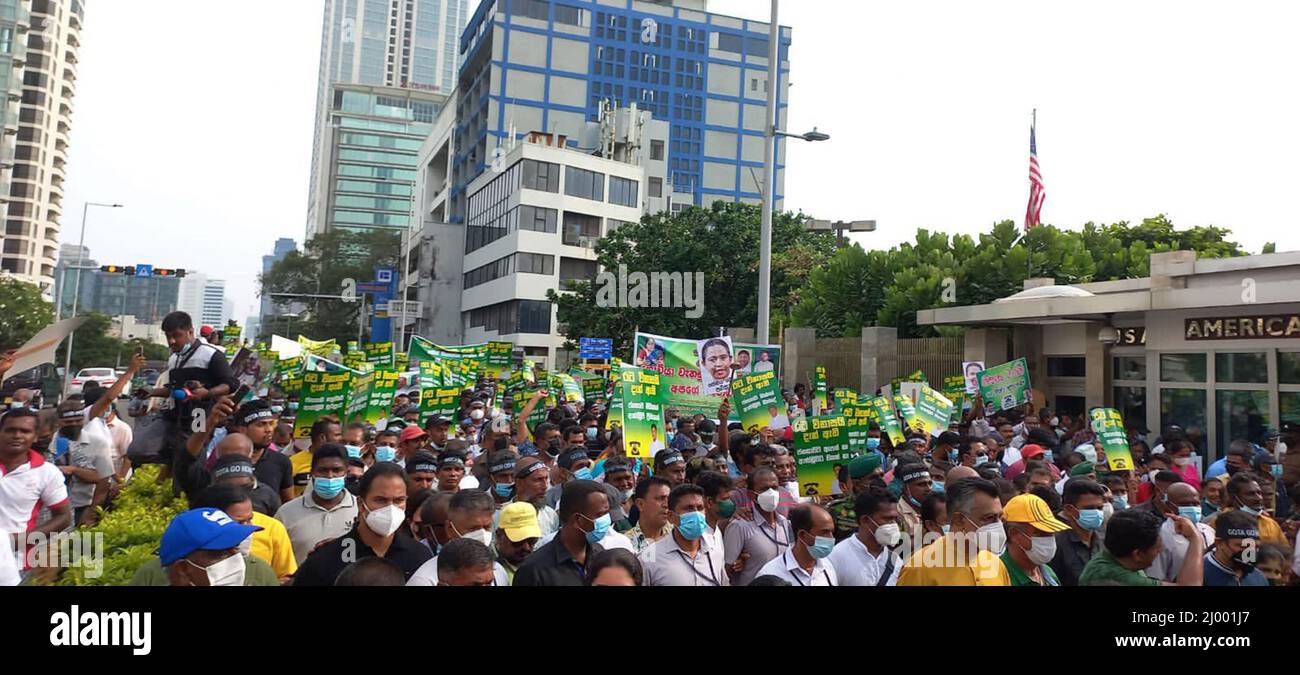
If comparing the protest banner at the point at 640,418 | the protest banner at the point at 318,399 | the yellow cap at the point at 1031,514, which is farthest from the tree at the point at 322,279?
the yellow cap at the point at 1031,514

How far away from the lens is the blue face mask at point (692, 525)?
4754 mm

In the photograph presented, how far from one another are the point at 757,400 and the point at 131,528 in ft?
21.8

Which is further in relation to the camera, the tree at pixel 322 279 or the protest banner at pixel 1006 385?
the tree at pixel 322 279

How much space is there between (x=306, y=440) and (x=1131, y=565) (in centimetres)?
804

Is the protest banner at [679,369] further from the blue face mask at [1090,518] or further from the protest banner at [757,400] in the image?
the blue face mask at [1090,518]

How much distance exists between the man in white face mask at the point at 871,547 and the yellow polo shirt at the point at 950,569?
1.79 feet

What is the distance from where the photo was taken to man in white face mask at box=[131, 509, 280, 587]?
3.55 m

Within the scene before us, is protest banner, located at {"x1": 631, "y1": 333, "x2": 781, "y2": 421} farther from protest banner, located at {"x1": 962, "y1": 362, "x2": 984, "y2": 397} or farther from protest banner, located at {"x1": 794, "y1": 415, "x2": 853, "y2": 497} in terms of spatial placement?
protest banner, located at {"x1": 962, "y1": 362, "x2": 984, "y2": 397}

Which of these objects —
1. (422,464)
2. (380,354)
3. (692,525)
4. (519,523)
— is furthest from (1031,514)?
(380,354)

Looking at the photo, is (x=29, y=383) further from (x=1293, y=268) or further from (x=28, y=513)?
(x=1293, y=268)

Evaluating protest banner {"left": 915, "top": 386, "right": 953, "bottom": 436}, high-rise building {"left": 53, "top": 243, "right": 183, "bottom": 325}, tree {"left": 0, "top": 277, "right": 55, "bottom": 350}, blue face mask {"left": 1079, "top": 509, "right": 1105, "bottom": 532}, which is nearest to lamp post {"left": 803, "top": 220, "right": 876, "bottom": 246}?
protest banner {"left": 915, "top": 386, "right": 953, "bottom": 436}

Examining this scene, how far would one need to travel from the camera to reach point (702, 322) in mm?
37250

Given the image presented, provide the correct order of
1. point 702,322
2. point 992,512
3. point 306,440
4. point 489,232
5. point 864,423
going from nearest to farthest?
1. point 992,512
2. point 864,423
3. point 306,440
4. point 702,322
5. point 489,232
